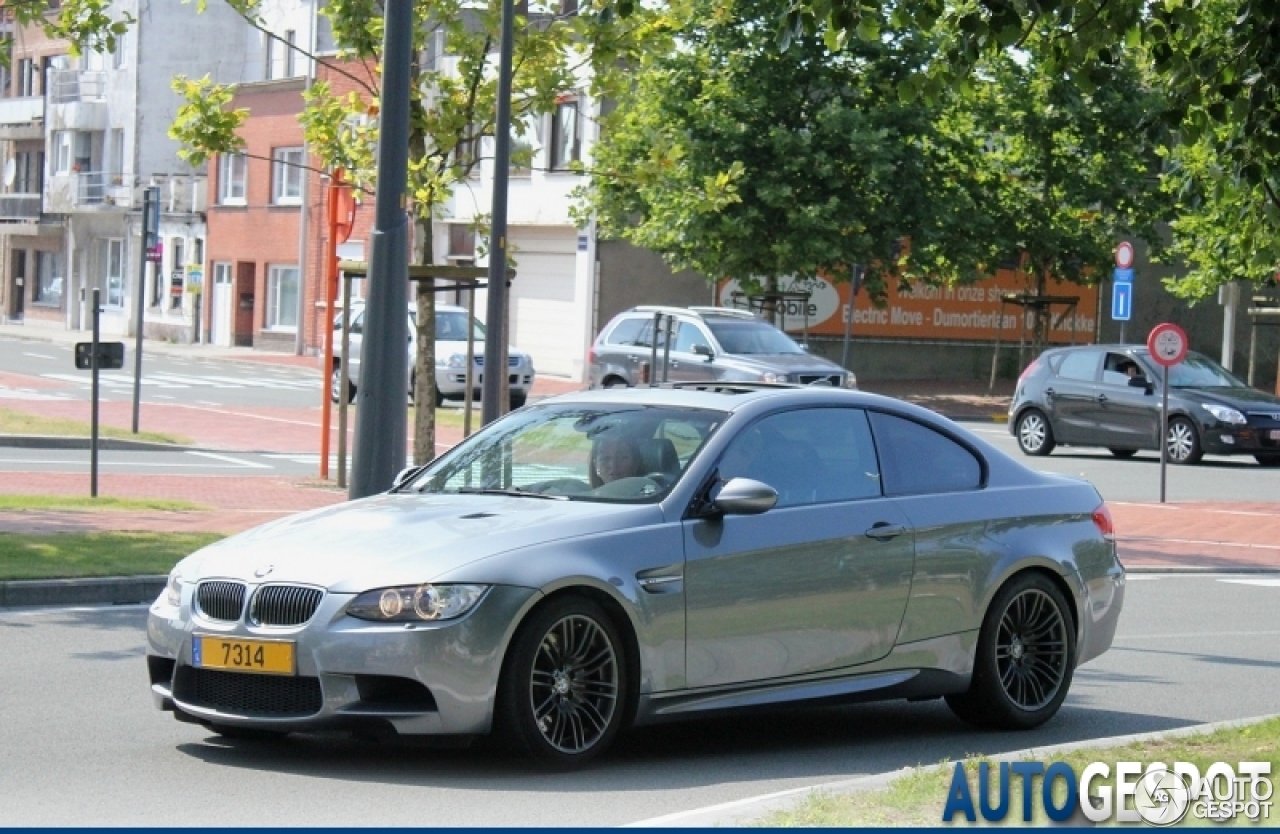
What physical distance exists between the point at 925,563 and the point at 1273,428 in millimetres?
22170

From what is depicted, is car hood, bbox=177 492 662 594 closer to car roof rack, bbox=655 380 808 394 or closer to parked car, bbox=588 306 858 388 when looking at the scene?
car roof rack, bbox=655 380 808 394

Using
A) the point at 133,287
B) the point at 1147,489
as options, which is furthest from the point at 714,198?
the point at 133,287

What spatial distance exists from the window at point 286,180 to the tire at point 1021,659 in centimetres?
5146

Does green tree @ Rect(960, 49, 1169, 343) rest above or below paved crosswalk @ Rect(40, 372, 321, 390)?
above

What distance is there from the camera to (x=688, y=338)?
105 feet

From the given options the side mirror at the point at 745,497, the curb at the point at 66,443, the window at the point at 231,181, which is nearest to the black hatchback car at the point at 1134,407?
the curb at the point at 66,443

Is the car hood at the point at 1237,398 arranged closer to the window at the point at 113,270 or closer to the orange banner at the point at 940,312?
the orange banner at the point at 940,312

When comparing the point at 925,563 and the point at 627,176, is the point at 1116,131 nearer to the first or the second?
the point at 627,176

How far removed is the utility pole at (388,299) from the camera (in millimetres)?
12984

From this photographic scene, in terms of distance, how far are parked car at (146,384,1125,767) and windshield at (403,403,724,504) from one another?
12mm

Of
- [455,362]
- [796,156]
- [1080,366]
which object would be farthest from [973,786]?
[796,156]

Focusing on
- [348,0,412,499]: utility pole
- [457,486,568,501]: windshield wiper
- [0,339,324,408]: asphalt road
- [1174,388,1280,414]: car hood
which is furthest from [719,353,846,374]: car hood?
[457,486,568,501]: windshield wiper

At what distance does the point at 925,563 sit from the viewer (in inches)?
356

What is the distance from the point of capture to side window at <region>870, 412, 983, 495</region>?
9.20 meters
